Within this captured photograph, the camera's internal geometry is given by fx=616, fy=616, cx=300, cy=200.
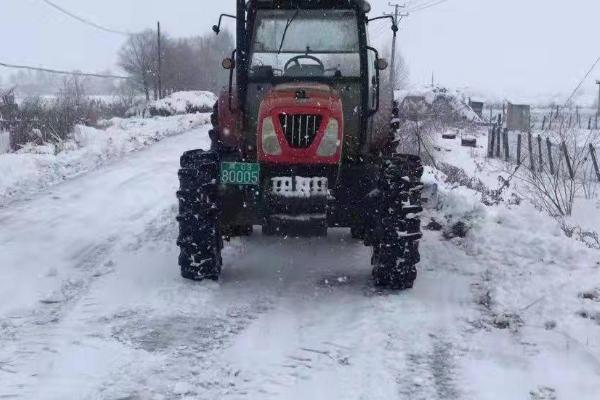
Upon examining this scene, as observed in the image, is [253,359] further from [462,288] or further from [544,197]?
[544,197]

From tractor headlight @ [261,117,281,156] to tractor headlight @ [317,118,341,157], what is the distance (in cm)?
36

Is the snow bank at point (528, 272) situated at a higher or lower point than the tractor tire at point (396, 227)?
lower

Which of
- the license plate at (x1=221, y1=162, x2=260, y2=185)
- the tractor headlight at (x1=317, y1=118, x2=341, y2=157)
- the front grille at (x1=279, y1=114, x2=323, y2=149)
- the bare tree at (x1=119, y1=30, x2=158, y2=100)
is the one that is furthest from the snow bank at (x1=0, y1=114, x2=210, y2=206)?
the bare tree at (x1=119, y1=30, x2=158, y2=100)

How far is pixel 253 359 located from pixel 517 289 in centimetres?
249

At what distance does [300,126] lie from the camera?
512cm

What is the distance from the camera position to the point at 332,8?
20.6 ft

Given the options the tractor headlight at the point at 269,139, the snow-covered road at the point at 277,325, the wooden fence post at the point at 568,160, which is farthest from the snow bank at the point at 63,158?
the wooden fence post at the point at 568,160

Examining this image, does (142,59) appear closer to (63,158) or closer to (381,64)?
(63,158)

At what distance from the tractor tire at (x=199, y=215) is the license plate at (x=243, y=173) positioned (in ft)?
0.58

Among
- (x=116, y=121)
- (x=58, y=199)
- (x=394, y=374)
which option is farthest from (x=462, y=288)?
(x=116, y=121)

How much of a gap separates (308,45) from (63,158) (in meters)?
8.84

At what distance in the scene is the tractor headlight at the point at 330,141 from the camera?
5.13 m

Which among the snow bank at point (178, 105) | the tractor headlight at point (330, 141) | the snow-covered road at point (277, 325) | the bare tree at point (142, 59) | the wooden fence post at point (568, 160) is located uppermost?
the bare tree at point (142, 59)

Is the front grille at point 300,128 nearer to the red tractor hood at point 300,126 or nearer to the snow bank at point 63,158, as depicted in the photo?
the red tractor hood at point 300,126
